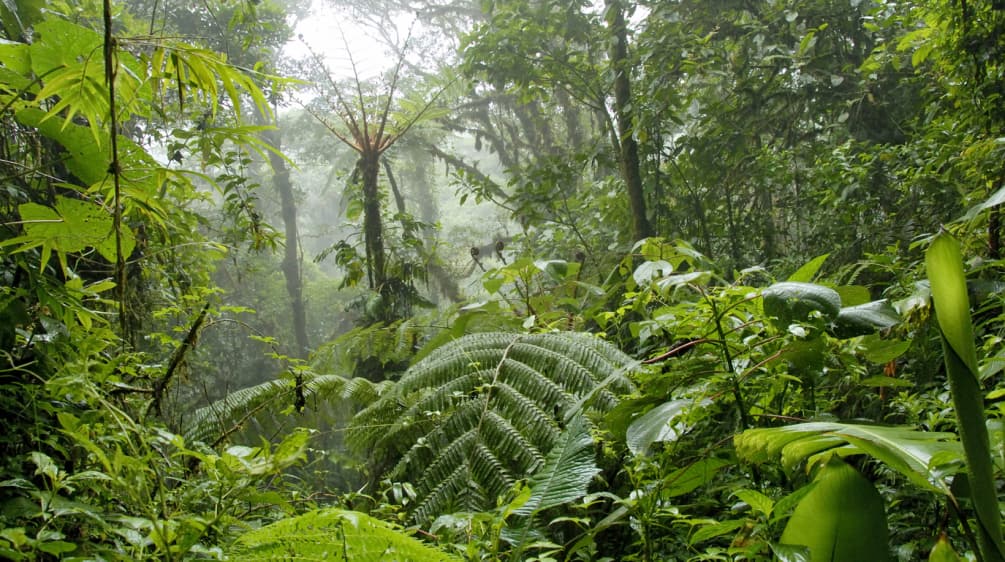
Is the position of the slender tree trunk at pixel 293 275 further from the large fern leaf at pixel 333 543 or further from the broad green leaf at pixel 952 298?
the broad green leaf at pixel 952 298

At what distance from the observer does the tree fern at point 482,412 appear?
121cm

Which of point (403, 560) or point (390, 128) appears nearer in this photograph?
point (403, 560)

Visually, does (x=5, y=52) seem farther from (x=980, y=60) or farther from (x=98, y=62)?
(x=980, y=60)

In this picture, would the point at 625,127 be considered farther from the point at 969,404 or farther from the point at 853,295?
the point at 969,404

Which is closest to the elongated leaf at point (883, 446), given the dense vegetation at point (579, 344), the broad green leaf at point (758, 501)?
the dense vegetation at point (579, 344)

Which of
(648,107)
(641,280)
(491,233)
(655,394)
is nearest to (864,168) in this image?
(648,107)

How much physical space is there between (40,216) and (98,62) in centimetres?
27

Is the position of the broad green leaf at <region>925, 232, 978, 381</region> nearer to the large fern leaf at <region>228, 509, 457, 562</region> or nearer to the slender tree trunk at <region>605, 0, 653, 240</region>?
the large fern leaf at <region>228, 509, 457, 562</region>

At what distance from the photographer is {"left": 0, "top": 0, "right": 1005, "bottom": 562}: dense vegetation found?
667 millimetres

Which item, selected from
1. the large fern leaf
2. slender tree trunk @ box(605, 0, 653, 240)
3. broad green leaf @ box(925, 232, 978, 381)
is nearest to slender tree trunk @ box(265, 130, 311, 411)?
slender tree trunk @ box(605, 0, 653, 240)

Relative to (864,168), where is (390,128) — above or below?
above

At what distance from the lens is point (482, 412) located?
1325 mm

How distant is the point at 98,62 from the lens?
2.82ft

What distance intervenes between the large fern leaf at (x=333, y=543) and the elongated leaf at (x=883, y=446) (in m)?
0.36
